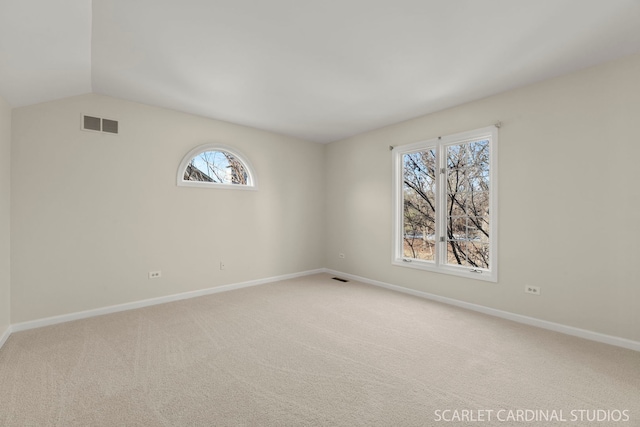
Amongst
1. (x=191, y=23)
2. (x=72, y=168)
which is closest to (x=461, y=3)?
(x=191, y=23)

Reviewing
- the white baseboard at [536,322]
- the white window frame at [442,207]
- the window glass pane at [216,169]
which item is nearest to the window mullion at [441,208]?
the white window frame at [442,207]

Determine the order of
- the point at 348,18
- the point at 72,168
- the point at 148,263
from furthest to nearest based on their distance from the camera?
the point at 148,263
the point at 72,168
the point at 348,18

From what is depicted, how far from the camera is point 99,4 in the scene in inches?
72.6

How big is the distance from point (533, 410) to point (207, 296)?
381 centimetres

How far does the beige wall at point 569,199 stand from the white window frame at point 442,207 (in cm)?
8

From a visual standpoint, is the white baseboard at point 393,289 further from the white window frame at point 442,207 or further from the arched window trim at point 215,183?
the arched window trim at point 215,183

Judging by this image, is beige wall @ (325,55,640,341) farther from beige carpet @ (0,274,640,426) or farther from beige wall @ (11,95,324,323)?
beige wall @ (11,95,324,323)

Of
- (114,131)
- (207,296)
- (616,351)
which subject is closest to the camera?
(616,351)

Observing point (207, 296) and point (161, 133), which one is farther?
point (207, 296)

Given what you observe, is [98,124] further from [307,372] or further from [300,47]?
[307,372]

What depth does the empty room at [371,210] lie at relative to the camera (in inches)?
73.5

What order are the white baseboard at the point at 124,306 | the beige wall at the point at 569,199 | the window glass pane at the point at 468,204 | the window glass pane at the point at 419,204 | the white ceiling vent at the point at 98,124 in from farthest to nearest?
the window glass pane at the point at 419,204 → the window glass pane at the point at 468,204 → the white ceiling vent at the point at 98,124 → the white baseboard at the point at 124,306 → the beige wall at the point at 569,199

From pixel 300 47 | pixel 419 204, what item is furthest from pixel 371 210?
pixel 300 47

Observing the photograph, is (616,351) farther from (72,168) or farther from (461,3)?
(72,168)
